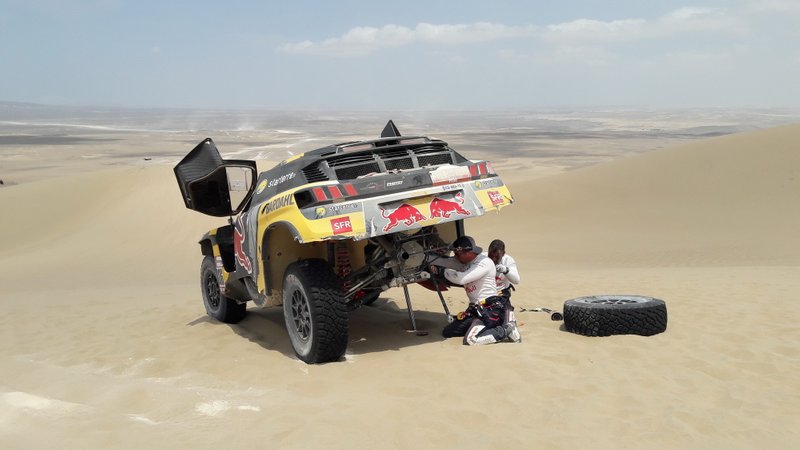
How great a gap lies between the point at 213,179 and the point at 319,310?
2.52m

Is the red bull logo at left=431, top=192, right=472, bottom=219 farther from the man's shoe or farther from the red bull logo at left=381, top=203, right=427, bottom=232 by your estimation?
the man's shoe

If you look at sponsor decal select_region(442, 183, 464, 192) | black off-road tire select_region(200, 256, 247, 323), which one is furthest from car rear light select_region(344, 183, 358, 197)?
black off-road tire select_region(200, 256, 247, 323)

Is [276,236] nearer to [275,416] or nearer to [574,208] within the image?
[275,416]

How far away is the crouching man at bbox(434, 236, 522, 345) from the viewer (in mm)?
7074

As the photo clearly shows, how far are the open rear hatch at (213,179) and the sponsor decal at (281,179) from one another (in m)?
0.74

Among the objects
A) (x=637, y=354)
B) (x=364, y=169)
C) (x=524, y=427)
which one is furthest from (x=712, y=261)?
(x=524, y=427)

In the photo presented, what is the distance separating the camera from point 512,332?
7137mm

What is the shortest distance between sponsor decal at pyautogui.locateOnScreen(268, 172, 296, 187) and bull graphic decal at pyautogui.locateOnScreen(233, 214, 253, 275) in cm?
57

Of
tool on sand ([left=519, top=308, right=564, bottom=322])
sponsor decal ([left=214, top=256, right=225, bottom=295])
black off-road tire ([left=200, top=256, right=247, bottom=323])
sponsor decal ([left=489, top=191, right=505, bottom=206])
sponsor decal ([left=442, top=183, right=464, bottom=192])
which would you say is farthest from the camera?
black off-road tire ([left=200, top=256, right=247, bottom=323])

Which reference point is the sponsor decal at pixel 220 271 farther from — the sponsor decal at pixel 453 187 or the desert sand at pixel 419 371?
the sponsor decal at pixel 453 187

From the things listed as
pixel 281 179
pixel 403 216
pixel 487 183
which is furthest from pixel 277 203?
pixel 487 183

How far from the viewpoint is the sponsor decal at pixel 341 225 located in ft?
20.6

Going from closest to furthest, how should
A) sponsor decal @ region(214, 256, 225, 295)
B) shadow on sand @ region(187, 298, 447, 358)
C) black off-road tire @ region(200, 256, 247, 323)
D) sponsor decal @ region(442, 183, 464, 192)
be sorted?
sponsor decal @ region(442, 183, 464, 192), shadow on sand @ region(187, 298, 447, 358), sponsor decal @ region(214, 256, 225, 295), black off-road tire @ region(200, 256, 247, 323)

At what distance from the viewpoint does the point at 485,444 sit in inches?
176
